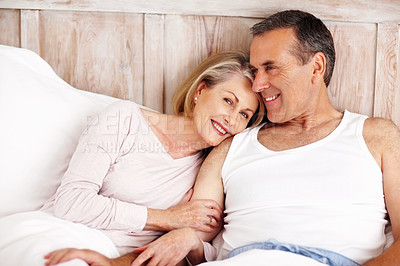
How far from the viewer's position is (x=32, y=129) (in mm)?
1463

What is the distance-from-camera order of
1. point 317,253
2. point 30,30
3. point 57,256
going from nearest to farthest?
point 57,256
point 317,253
point 30,30

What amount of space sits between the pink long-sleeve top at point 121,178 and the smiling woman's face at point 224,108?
0.47ft

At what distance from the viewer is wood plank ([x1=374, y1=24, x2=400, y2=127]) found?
171cm

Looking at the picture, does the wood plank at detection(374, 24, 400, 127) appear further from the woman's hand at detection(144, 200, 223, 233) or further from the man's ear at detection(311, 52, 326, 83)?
the woman's hand at detection(144, 200, 223, 233)

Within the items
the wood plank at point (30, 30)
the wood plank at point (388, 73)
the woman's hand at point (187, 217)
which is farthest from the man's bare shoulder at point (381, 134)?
the wood plank at point (30, 30)

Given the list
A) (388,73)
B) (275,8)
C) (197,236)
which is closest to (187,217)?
(197,236)

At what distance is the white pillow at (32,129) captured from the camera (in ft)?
4.66

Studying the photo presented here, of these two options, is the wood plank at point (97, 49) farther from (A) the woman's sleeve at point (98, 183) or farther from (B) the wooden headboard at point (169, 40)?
(A) the woman's sleeve at point (98, 183)

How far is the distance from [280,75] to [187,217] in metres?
0.60

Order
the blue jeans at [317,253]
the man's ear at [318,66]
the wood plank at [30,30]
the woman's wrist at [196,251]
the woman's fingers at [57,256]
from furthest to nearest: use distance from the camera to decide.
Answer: the wood plank at [30,30], the man's ear at [318,66], the woman's wrist at [196,251], the blue jeans at [317,253], the woman's fingers at [57,256]

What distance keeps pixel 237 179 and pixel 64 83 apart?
787 mm

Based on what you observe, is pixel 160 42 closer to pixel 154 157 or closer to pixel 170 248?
pixel 154 157

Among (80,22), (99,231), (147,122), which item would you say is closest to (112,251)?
(99,231)

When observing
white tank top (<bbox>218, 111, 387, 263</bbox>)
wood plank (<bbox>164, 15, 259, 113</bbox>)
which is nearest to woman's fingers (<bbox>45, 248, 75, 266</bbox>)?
white tank top (<bbox>218, 111, 387, 263</bbox>)
